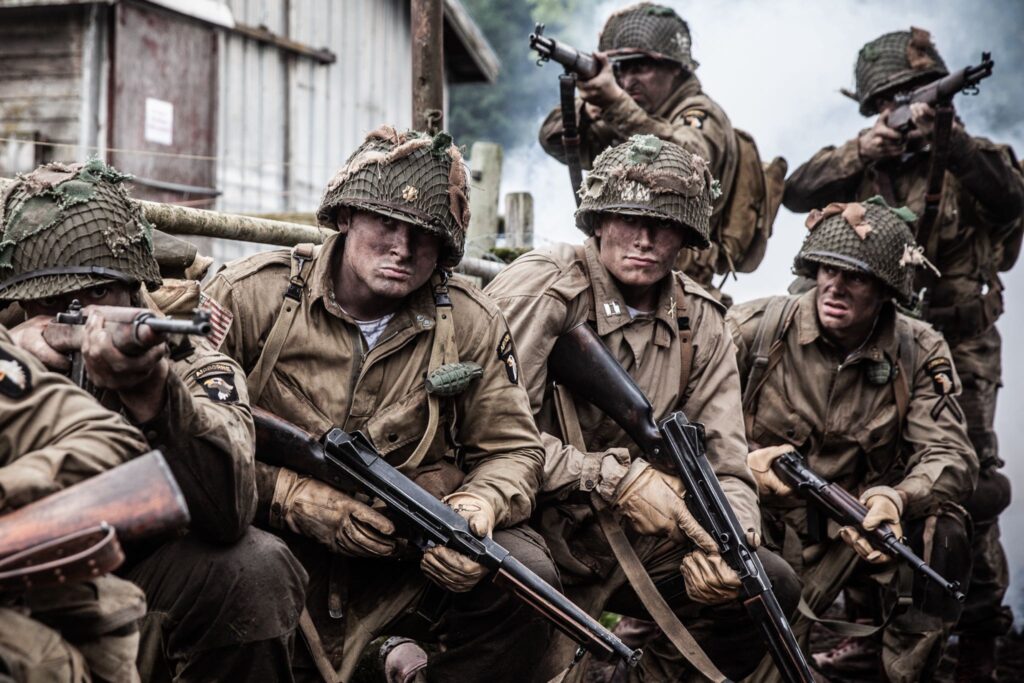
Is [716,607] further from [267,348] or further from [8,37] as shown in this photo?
[8,37]

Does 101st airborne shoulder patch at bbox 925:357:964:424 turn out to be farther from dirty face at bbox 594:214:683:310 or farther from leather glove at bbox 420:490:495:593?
leather glove at bbox 420:490:495:593

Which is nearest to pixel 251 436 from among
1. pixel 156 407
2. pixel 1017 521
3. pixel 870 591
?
pixel 156 407

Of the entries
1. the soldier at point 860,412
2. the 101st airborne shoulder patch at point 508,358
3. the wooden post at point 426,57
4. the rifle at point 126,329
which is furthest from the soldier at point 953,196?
the rifle at point 126,329

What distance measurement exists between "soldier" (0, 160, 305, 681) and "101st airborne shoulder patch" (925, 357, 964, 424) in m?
3.96

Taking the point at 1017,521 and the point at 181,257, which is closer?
the point at 181,257

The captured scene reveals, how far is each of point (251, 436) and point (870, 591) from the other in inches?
167

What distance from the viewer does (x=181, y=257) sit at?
461 centimetres

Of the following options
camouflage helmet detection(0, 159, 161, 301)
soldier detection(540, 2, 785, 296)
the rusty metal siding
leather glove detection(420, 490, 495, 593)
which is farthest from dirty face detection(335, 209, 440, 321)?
the rusty metal siding

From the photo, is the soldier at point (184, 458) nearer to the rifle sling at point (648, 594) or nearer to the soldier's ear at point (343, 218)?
the soldier's ear at point (343, 218)

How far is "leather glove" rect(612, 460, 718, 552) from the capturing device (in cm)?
509

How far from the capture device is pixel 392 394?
14.7 ft

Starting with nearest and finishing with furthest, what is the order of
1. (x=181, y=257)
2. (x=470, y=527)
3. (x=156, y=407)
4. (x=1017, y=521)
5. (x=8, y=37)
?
(x=156, y=407) → (x=470, y=527) → (x=181, y=257) → (x=1017, y=521) → (x=8, y=37)

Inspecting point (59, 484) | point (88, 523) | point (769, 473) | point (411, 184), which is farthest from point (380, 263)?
point (769, 473)

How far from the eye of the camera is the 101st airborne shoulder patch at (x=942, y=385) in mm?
6574
